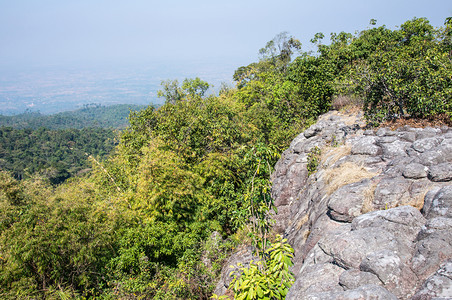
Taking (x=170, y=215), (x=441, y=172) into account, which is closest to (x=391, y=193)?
(x=441, y=172)

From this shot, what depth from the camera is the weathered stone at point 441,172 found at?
557 cm

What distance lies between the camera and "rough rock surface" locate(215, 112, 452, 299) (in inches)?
146

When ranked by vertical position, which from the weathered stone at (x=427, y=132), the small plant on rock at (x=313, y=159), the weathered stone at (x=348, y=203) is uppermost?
the weathered stone at (x=427, y=132)

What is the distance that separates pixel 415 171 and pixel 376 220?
6.90 feet

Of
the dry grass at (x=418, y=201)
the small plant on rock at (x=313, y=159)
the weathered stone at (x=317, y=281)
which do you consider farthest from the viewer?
the small plant on rock at (x=313, y=159)

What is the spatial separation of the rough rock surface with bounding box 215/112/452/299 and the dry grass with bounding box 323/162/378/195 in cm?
3

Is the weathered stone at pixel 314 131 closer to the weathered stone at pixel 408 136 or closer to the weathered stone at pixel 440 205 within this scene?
the weathered stone at pixel 408 136

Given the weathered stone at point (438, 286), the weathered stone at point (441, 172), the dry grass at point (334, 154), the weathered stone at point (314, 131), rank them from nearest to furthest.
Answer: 1. the weathered stone at point (438, 286)
2. the weathered stone at point (441, 172)
3. the dry grass at point (334, 154)
4. the weathered stone at point (314, 131)

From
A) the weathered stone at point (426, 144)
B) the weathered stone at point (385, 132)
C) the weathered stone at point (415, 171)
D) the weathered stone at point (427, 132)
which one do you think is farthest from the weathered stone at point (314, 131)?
the weathered stone at point (415, 171)

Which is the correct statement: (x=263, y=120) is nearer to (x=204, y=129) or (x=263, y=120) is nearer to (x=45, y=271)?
(x=204, y=129)

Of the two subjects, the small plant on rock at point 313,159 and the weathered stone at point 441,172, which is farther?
the small plant on rock at point 313,159

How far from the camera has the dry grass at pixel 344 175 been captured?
738 centimetres

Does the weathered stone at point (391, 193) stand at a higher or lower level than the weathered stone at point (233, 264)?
higher

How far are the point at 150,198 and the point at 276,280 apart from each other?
30.0 feet
